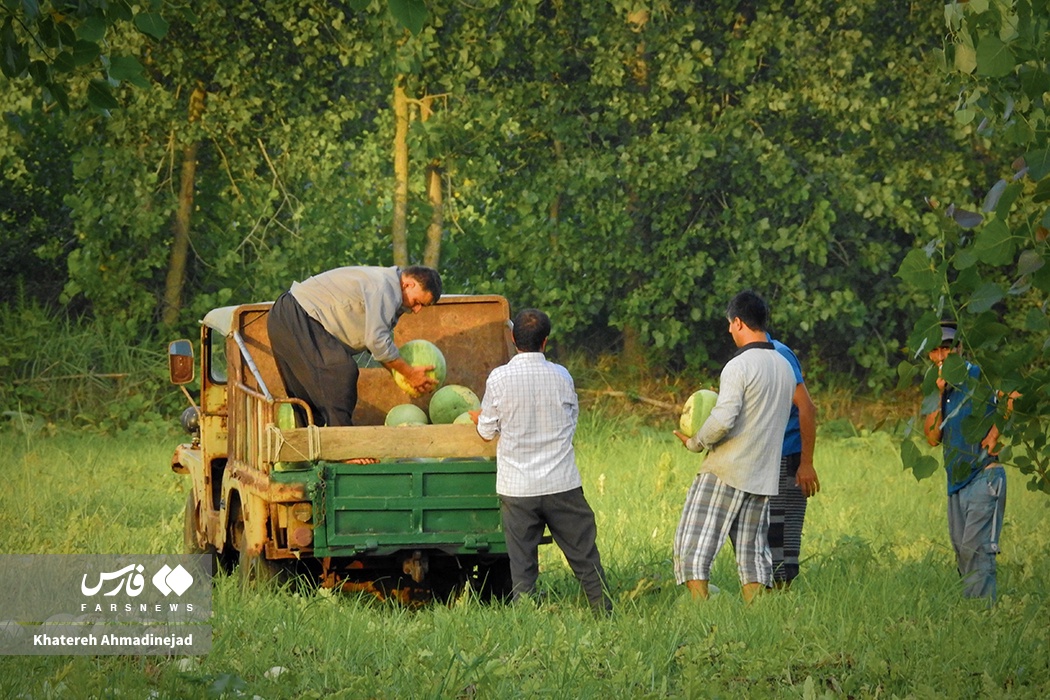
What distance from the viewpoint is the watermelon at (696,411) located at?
850 cm

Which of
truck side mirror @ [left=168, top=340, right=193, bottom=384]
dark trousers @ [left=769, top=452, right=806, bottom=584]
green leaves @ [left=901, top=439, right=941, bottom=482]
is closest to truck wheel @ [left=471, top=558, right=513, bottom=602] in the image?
dark trousers @ [left=769, top=452, right=806, bottom=584]

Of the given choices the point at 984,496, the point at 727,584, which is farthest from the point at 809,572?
the point at 984,496

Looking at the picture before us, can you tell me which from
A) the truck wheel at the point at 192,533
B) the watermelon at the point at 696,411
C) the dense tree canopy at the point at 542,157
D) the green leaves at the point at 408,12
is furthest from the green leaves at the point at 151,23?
the dense tree canopy at the point at 542,157

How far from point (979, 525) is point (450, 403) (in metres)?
3.07

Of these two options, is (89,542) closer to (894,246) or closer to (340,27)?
(340,27)

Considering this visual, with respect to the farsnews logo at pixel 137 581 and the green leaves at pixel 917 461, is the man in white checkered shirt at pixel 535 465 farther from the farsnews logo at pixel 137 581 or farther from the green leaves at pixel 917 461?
the green leaves at pixel 917 461

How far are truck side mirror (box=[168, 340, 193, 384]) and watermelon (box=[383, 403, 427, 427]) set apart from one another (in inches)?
56.2

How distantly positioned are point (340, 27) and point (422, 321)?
8.14 meters

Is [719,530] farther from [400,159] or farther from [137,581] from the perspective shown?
[400,159]

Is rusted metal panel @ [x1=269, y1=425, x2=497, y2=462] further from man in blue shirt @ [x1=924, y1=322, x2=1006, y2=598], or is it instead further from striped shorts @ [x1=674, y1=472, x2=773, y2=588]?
man in blue shirt @ [x1=924, y1=322, x2=1006, y2=598]

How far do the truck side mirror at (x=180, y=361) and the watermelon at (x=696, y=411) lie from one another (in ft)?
10.5

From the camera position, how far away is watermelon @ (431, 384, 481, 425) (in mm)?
9250

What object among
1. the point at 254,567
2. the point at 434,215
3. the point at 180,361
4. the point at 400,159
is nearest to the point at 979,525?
the point at 254,567

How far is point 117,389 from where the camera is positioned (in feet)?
60.5
